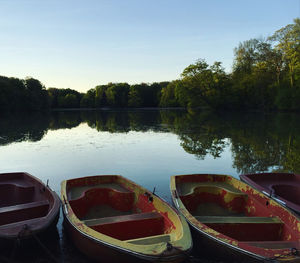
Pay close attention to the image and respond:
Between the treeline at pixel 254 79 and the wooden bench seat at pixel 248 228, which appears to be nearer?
the wooden bench seat at pixel 248 228

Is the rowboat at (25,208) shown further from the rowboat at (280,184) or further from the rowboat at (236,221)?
the rowboat at (280,184)

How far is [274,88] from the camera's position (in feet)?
184

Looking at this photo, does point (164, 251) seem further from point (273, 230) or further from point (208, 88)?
point (208, 88)

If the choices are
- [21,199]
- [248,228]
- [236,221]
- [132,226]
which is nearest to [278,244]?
[248,228]

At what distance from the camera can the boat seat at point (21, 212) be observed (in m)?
6.20

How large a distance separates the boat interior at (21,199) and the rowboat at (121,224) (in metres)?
0.71

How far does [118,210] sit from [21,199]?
321 centimetres

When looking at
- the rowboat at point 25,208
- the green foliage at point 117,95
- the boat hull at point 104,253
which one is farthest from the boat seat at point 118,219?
the green foliage at point 117,95

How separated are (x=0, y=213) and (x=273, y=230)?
21.3ft

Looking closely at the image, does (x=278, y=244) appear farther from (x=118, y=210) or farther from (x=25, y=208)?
(x=25, y=208)

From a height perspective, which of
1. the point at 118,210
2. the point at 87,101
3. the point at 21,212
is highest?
the point at 87,101

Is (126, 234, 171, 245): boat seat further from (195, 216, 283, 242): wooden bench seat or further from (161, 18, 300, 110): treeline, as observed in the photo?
(161, 18, 300, 110): treeline

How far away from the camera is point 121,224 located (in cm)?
557

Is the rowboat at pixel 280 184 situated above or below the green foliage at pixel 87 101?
below
